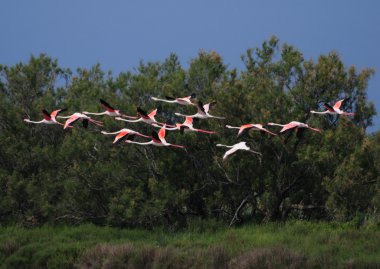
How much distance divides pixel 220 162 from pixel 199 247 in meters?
4.21

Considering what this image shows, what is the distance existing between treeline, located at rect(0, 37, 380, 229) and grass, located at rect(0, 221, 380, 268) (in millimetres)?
1272

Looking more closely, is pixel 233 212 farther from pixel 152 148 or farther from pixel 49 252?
pixel 49 252

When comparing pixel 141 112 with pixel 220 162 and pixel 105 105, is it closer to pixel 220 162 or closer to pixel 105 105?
pixel 105 105

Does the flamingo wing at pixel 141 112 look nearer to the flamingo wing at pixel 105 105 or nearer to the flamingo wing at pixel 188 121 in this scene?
→ the flamingo wing at pixel 105 105

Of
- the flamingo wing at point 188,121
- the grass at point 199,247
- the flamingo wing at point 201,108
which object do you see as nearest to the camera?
the grass at point 199,247

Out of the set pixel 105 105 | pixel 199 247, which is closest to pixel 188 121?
pixel 105 105

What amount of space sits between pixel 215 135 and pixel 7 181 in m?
7.81

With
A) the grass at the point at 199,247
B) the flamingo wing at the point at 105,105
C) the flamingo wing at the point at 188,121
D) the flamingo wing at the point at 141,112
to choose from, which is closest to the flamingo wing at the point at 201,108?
the flamingo wing at the point at 188,121

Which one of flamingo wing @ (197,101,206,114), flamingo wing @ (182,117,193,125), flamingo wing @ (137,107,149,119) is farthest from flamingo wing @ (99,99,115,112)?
flamingo wing @ (197,101,206,114)

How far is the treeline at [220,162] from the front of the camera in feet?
67.9

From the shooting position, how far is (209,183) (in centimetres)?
2206

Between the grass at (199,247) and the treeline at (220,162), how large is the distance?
1272 millimetres

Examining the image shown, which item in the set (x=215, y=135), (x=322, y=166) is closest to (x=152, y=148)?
(x=215, y=135)

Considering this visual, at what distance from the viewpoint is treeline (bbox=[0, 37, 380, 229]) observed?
20688 mm
